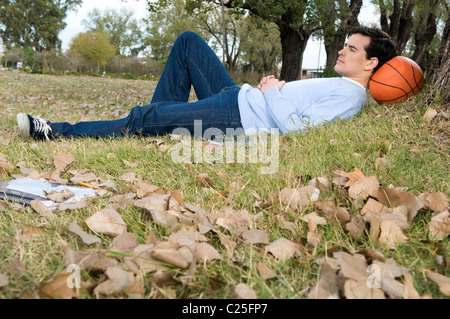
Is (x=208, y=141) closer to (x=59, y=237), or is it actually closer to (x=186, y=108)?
(x=186, y=108)

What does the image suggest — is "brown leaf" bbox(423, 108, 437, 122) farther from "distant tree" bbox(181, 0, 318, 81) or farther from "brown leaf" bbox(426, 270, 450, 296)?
"distant tree" bbox(181, 0, 318, 81)

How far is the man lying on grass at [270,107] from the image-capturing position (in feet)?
10.2

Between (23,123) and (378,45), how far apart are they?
11.2 feet

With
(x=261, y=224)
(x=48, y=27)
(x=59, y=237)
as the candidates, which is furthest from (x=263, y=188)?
(x=48, y=27)

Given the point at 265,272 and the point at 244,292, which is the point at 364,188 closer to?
the point at 265,272

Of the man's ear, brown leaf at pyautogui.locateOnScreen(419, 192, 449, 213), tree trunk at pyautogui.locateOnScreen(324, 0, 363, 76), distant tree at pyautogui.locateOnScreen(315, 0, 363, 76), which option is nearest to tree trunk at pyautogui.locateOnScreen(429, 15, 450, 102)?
the man's ear

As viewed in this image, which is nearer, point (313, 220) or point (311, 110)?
point (313, 220)

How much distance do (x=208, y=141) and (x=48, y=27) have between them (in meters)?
58.3

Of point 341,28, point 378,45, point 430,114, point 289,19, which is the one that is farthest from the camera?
point 289,19

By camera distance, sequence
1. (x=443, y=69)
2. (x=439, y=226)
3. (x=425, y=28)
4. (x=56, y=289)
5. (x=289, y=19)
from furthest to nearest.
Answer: (x=425, y=28) < (x=289, y=19) < (x=443, y=69) < (x=439, y=226) < (x=56, y=289)

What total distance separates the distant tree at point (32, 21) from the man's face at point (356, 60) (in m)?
57.2

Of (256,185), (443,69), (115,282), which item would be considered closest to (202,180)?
(256,185)

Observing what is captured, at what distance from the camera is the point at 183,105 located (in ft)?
A: 10.8
